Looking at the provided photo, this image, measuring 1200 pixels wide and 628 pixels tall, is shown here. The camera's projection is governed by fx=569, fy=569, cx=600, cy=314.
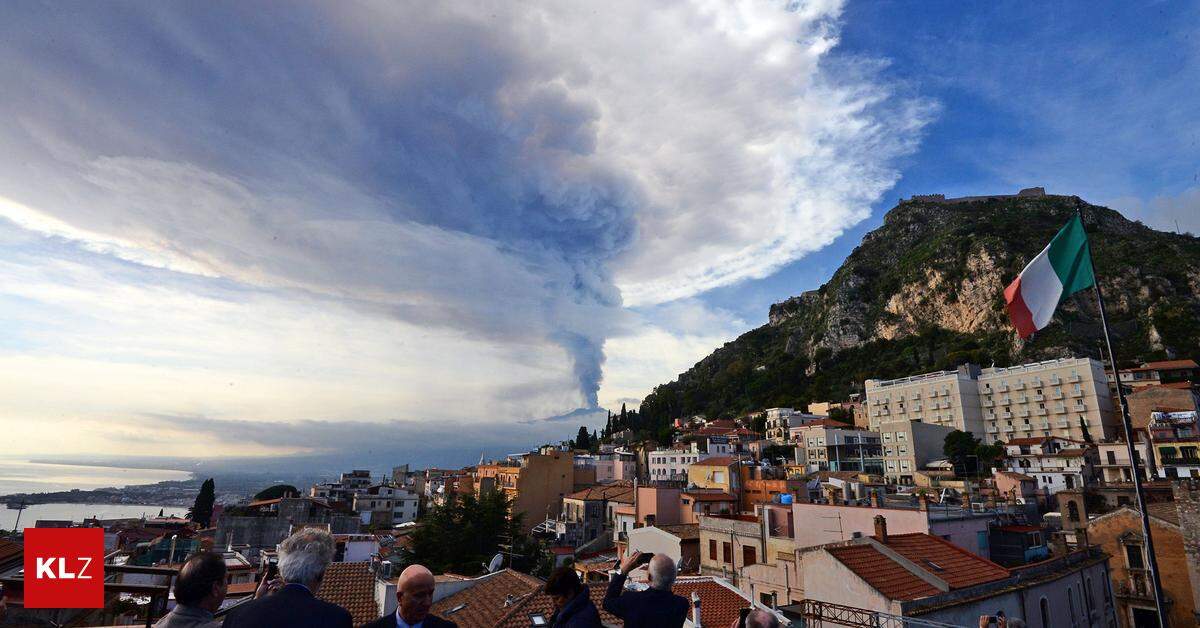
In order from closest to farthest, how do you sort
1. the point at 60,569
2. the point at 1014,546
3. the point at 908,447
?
the point at 60,569, the point at 1014,546, the point at 908,447

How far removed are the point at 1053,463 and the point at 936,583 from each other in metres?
54.2

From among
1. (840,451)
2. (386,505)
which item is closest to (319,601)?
(386,505)

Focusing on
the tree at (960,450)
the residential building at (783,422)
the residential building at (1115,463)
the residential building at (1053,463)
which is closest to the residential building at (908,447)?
the tree at (960,450)

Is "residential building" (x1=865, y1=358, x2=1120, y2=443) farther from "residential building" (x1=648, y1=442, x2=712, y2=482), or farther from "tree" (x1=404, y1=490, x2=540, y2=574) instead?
"tree" (x1=404, y1=490, x2=540, y2=574)

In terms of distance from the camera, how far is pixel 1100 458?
53969mm

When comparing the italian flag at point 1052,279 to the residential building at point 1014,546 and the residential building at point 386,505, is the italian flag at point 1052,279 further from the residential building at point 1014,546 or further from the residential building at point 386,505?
the residential building at point 386,505

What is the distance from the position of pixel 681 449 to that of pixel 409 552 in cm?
4917

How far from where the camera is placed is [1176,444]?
48.9m

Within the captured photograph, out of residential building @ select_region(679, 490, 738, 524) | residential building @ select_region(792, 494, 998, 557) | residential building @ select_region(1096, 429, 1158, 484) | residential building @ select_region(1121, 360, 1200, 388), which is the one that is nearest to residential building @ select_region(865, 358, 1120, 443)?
residential building @ select_region(1121, 360, 1200, 388)

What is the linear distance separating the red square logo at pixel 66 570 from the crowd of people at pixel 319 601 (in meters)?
1.53

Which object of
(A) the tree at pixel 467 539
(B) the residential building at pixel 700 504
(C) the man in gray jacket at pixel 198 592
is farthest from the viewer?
(B) the residential building at pixel 700 504

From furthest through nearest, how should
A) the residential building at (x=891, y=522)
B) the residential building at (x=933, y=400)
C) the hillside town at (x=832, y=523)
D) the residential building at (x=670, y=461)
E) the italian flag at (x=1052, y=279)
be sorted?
1. the residential building at (x=933, y=400)
2. the residential building at (x=670, y=461)
3. the residential building at (x=891, y=522)
4. the hillside town at (x=832, y=523)
5. the italian flag at (x=1052, y=279)

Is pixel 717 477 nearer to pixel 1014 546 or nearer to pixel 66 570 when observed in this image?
pixel 1014 546

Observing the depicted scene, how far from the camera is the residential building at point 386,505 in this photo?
58.6 metres
